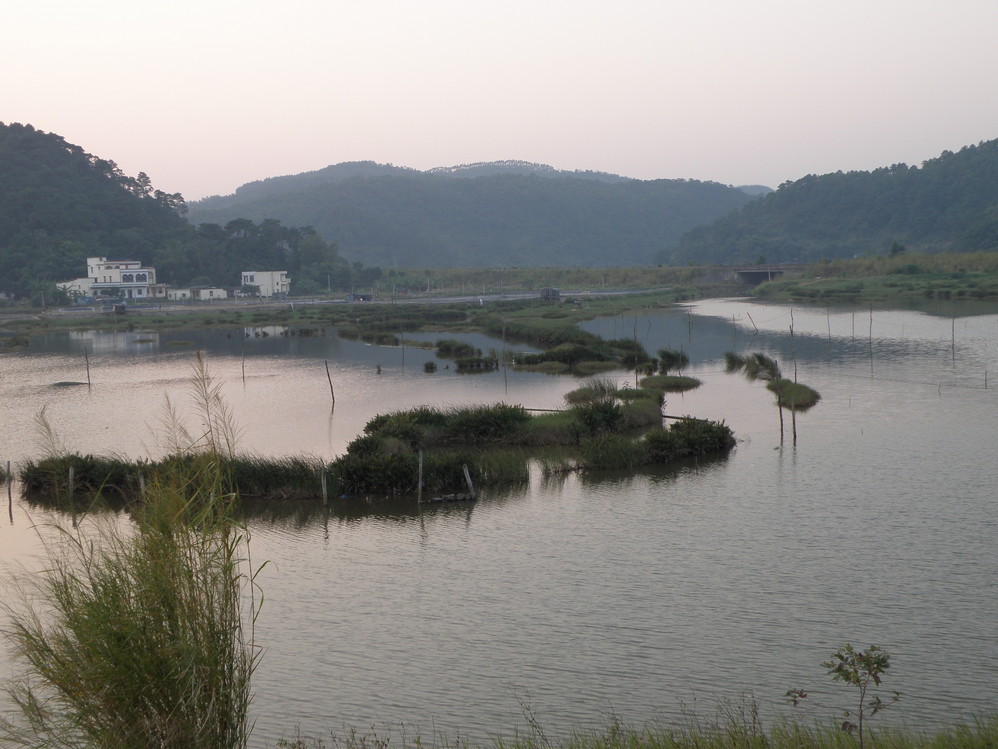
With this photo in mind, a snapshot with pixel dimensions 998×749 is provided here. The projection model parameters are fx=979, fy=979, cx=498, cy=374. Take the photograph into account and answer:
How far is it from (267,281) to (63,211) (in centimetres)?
3738

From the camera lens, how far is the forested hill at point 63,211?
150m

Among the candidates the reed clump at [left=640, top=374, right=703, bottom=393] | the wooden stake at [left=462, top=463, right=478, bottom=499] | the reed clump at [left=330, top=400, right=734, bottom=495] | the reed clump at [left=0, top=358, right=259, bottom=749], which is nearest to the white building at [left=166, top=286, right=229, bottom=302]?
the reed clump at [left=640, top=374, right=703, bottom=393]

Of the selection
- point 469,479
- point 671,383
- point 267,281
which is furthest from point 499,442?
point 267,281

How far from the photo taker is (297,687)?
1711 centimetres

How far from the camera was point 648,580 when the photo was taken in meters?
21.4

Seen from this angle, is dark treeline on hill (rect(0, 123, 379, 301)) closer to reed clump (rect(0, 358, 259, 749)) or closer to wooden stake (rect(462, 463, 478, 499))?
wooden stake (rect(462, 463, 478, 499))

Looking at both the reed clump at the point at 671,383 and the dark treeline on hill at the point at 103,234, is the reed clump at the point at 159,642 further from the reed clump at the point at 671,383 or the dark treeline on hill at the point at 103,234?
the dark treeline on hill at the point at 103,234

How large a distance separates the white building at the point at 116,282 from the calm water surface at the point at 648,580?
356 feet

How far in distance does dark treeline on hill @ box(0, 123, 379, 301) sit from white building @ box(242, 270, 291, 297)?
16.4 ft

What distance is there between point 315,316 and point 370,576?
96.9 meters

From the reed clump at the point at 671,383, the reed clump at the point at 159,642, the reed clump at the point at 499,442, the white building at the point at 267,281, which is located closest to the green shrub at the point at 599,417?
the reed clump at the point at 499,442

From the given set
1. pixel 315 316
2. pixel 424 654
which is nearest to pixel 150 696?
pixel 424 654

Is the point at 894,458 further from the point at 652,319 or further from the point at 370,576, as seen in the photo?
the point at 652,319

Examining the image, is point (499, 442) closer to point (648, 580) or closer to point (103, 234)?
point (648, 580)
